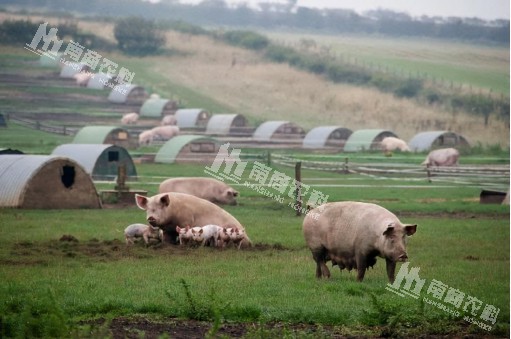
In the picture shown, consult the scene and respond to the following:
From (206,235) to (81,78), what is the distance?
3450cm

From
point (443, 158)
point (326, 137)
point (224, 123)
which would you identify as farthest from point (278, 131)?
point (443, 158)

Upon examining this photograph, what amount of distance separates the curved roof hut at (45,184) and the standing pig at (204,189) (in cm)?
218

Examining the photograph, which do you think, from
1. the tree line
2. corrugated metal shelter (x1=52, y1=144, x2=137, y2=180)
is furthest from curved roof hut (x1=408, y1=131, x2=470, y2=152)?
corrugated metal shelter (x1=52, y1=144, x2=137, y2=180)

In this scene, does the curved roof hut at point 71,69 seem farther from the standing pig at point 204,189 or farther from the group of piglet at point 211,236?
the group of piglet at point 211,236

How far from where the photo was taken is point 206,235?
18.3 metres

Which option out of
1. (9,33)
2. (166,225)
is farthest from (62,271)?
(9,33)

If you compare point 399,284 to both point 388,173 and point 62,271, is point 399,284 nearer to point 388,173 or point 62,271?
point 62,271

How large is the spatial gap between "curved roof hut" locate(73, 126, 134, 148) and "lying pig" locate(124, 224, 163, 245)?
26095mm

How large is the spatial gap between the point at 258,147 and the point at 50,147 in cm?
1497

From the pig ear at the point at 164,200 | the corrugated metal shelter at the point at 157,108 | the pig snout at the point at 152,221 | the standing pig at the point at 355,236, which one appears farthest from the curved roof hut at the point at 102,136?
the standing pig at the point at 355,236

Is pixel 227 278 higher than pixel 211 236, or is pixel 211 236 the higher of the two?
pixel 227 278

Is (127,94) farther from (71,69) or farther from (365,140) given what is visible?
(365,140)

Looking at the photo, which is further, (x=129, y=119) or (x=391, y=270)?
(x=129, y=119)

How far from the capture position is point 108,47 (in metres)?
50.2
